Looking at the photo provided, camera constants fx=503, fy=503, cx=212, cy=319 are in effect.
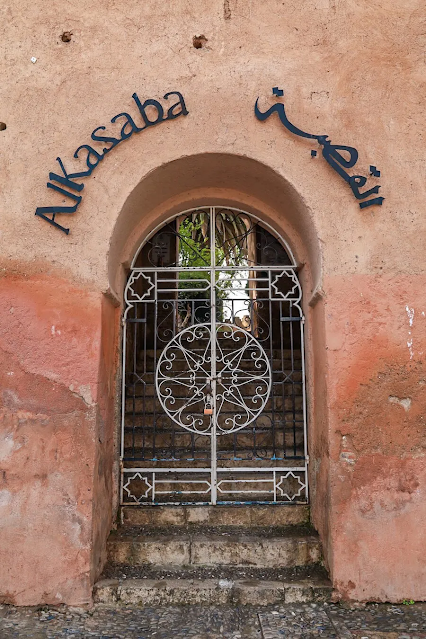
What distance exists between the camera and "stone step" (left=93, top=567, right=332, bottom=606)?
3.68 metres

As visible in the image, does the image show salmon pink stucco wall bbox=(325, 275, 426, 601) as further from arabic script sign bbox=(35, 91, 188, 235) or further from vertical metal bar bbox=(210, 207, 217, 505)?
arabic script sign bbox=(35, 91, 188, 235)

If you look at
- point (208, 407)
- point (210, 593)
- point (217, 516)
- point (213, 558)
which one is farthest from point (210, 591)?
point (208, 407)

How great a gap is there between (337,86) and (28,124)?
260cm

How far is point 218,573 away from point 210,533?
0.37 metres

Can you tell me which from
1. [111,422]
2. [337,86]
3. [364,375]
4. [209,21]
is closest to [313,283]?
[364,375]

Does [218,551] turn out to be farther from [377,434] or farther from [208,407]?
[377,434]

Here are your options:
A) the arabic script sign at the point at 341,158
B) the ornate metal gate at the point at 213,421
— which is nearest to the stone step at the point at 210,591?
the ornate metal gate at the point at 213,421

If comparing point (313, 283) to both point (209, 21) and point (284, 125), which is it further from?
point (209, 21)

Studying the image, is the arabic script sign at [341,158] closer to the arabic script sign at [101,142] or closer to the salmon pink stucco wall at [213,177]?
the salmon pink stucco wall at [213,177]

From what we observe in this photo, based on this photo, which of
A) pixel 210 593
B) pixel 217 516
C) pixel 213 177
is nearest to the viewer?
pixel 210 593

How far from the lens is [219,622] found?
136 inches

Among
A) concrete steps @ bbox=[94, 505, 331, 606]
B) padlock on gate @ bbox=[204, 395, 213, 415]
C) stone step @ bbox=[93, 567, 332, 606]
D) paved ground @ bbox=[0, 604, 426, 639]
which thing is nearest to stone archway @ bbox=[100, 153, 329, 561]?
concrete steps @ bbox=[94, 505, 331, 606]

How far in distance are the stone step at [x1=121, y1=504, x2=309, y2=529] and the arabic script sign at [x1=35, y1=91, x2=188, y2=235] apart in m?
2.52

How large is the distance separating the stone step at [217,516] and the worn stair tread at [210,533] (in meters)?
0.04
